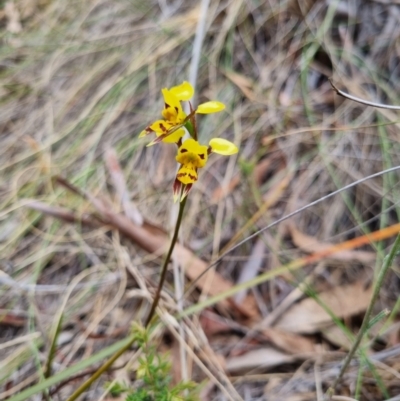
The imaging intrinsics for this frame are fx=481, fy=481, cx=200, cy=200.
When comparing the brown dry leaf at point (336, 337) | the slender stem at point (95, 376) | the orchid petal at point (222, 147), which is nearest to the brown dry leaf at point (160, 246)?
the brown dry leaf at point (336, 337)

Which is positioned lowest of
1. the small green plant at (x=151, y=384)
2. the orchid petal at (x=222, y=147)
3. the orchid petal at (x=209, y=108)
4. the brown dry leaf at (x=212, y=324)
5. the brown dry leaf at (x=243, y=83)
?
the brown dry leaf at (x=212, y=324)

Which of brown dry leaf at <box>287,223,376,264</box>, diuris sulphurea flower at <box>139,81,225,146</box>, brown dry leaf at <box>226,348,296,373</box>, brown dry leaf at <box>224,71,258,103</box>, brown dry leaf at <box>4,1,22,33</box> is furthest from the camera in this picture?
brown dry leaf at <box>4,1,22,33</box>

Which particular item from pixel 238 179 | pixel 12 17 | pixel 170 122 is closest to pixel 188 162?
pixel 170 122

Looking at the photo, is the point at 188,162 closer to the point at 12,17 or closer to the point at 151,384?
the point at 151,384


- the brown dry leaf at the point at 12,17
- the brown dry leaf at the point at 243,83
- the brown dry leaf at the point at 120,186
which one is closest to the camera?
the brown dry leaf at the point at 120,186

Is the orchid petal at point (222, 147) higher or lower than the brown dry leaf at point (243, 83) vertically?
higher

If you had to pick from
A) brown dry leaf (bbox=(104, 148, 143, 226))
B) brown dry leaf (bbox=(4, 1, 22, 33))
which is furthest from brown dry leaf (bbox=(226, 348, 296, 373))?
brown dry leaf (bbox=(4, 1, 22, 33))

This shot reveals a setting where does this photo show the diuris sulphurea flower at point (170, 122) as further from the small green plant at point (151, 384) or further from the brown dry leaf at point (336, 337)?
the brown dry leaf at point (336, 337)

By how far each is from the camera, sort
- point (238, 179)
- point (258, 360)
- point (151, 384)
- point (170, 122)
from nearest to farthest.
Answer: point (170, 122), point (151, 384), point (258, 360), point (238, 179)

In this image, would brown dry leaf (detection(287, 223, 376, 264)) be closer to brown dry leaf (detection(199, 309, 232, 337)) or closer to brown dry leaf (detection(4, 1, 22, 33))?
brown dry leaf (detection(199, 309, 232, 337))
